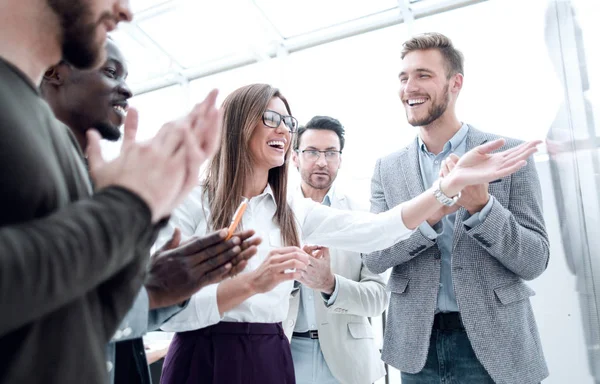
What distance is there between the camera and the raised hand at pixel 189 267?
1.02 metres

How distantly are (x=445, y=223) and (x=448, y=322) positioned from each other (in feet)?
1.24

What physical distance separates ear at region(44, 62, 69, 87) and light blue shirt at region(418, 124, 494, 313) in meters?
1.30

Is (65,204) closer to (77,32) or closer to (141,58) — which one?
(77,32)

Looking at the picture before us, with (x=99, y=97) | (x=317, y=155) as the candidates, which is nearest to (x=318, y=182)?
(x=317, y=155)

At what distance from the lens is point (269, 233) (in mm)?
1614

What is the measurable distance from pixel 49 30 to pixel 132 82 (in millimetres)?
5795

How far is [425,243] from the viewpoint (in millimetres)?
1646

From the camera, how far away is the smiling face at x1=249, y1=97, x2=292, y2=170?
1702mm

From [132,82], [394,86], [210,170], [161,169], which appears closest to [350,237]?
[210,170]

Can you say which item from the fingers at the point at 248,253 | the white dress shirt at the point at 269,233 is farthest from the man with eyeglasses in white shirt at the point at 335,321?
the fingers at the point at 248,253

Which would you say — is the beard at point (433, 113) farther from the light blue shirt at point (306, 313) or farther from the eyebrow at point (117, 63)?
the eyebrow at point (117, 63)

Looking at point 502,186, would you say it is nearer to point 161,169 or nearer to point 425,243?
point 425,243

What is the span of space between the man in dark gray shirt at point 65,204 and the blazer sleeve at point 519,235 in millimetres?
1092

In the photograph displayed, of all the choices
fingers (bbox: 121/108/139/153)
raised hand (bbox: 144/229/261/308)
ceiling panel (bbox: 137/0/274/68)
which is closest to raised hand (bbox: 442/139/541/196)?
raised hand (bbox: 144/229/261/308)
